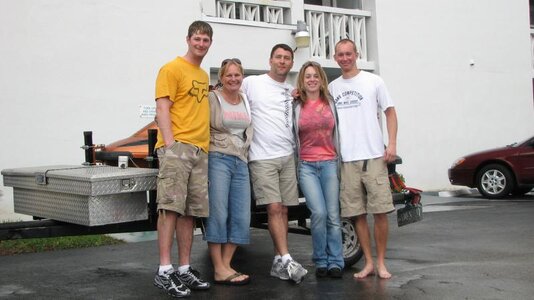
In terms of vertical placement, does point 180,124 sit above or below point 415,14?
below

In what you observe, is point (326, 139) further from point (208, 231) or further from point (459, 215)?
Result: point (459, 215)

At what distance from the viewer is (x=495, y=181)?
47.5 ft

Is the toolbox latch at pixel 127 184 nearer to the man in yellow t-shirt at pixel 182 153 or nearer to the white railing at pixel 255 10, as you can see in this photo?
the man in yellow t-shirt at pixel 182 153

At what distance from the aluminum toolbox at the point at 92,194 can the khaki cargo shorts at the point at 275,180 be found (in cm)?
90

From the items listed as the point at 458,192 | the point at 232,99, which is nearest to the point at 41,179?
the point at 232,99

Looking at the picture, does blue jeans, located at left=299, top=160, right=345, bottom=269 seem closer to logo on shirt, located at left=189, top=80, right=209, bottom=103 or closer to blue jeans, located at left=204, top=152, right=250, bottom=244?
blue jeans, located at left=204, top=152, right=250, bottom=244

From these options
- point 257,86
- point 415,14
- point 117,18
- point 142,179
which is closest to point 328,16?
point 415,14

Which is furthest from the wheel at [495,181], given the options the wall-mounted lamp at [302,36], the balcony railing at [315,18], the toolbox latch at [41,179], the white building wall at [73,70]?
the toolbox latch at [41,179]

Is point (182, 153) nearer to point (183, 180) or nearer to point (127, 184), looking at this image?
point (183, 180)

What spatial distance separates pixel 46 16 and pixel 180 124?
20.2 ft

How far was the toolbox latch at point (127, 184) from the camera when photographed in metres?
5.30

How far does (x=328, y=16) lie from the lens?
49.1ft

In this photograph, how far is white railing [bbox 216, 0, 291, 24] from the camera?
1322 cm

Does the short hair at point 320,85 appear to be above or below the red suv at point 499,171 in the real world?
above
